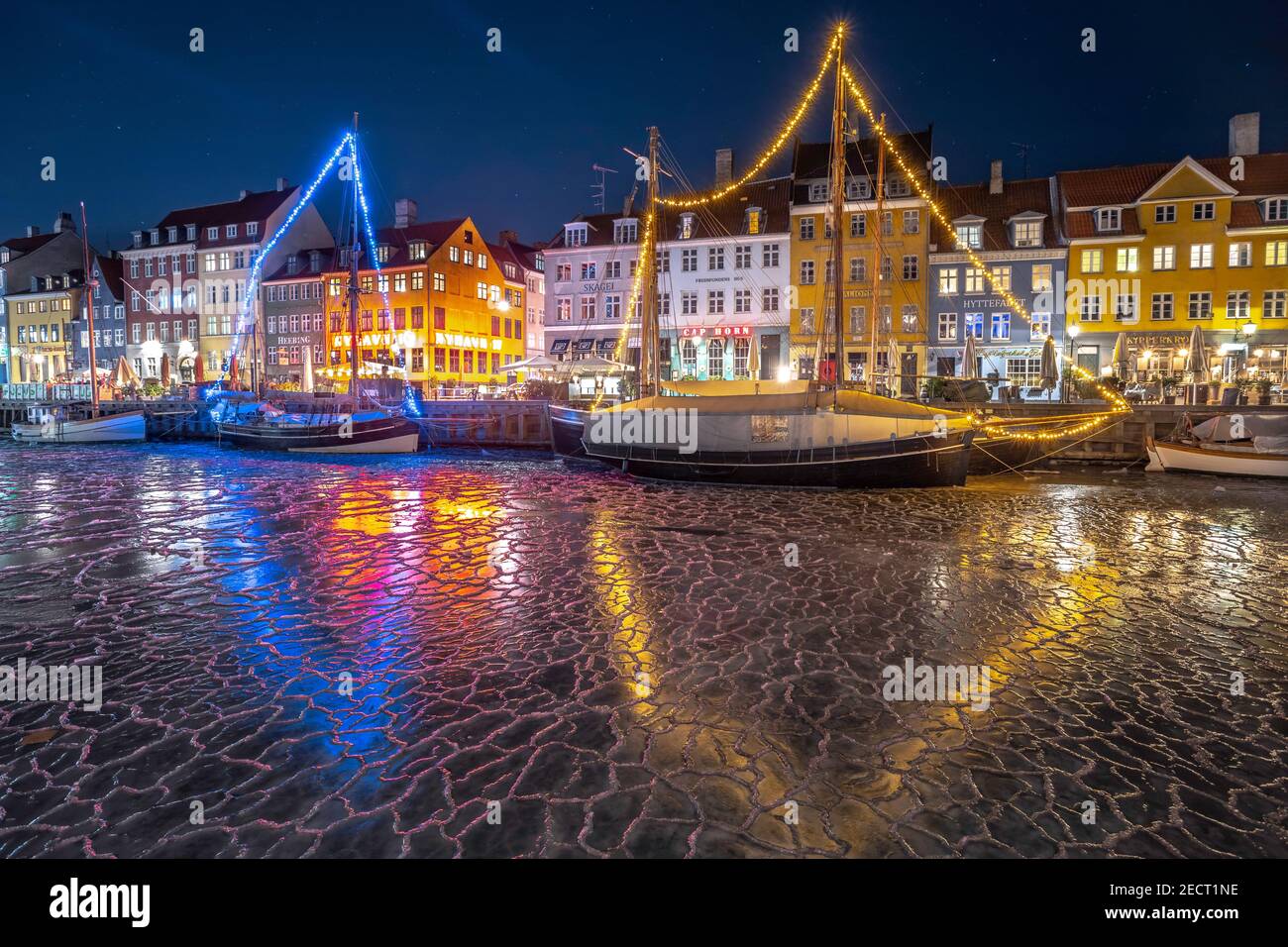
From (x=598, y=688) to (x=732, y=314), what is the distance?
44.1 m

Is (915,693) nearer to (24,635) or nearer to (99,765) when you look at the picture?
(99,765)

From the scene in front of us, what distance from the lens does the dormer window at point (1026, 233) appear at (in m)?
43.8

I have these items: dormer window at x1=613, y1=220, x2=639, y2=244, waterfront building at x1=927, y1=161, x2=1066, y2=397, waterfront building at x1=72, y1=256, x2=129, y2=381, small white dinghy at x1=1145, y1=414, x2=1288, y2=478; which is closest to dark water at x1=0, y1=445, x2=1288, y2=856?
small white dinghy at x1=1145, y1=414, x2=1288, y2=478

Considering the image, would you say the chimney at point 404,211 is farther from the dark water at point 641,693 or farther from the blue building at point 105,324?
the dark water at point 641,693

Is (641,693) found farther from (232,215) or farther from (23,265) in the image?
(23,265)

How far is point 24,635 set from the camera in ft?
27.7

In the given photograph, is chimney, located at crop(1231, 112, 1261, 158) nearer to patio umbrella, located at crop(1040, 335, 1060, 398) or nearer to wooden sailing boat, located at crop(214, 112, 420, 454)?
patio umbrella, located at crop(1040, 335, 1060, 398)

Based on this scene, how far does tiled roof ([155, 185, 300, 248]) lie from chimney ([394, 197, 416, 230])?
11005mm

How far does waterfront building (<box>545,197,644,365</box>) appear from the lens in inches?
1994

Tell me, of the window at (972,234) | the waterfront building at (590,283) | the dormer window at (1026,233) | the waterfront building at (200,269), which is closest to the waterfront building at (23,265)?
the waterfront building at (200,269)

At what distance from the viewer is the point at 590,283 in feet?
170

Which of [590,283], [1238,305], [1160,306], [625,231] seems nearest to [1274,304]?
[1238,305]

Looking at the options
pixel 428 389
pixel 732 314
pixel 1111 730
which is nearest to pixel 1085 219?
pixel 732 314

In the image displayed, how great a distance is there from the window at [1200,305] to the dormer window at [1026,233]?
354 inches
